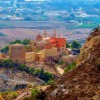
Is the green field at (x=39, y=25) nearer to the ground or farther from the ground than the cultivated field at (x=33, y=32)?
farther from the ground

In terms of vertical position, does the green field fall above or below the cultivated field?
above

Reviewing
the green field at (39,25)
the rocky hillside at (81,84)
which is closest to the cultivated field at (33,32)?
the green field at (39,25)

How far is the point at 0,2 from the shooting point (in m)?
189

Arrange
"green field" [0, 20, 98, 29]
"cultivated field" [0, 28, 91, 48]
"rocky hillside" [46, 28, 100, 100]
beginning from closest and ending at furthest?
"rocky hillside" [46, 28, 100, 100]
"cultivated field" [0, 28, 91, 48]
"green field" [0, 20, 98, 29]

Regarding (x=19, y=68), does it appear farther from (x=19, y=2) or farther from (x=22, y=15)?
(x=19, y=2)

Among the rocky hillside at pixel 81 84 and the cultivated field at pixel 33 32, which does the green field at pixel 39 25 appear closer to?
the cultivated field at pixel 33 32

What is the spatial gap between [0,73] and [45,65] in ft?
13.9

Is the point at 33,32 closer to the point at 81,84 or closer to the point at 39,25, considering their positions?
the point at 39,25

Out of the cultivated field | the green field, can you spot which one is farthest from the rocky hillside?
the green field

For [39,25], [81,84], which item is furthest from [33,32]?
[81,84]

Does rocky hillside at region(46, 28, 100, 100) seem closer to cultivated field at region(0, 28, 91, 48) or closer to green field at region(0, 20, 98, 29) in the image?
cultivated field at region(0, 28, 91, 48)

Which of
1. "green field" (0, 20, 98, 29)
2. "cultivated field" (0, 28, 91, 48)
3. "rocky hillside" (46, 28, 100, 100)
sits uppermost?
"rocky hillside" (46, 28, 100, 100)

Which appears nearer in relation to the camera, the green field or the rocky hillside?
the rocky hillside

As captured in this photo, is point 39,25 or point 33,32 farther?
point 39,25
